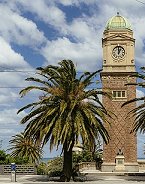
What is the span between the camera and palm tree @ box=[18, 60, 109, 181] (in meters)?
34.2

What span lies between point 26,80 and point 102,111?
21.2ft

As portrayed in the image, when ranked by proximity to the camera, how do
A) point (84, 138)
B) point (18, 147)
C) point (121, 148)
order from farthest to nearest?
point (18, 147) < point (121, 148) < point (84, 138)

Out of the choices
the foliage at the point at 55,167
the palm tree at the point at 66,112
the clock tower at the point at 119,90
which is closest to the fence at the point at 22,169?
the foliage at the point at 55,167

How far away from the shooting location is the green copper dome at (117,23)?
6881cm

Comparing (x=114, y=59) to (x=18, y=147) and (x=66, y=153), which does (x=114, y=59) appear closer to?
(x=18, y=147)

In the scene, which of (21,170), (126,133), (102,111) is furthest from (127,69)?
(102,111)

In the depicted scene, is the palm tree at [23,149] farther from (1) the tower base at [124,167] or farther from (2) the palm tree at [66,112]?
(2) the palm tree at [66,112]

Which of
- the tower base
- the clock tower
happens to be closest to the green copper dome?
the clock tower

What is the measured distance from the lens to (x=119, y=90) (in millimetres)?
66812

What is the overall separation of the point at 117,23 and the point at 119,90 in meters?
10.4

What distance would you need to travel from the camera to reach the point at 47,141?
3594 centimetres

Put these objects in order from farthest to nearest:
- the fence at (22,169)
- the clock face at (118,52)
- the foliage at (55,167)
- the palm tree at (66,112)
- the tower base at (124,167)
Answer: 1. the clock face at (118,52)
2. the tower base at (124,167)
3. the fence at (22,169)
4. the foliage at (55,167)
5. the palm tree at (66,112)

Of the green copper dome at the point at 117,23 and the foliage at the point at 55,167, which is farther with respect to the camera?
the green copper dome at the point at 117,23

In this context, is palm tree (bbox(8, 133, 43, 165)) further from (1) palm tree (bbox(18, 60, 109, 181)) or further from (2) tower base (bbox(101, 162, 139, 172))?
(1) palm tree (bbox(18, 60, 109, 181))
